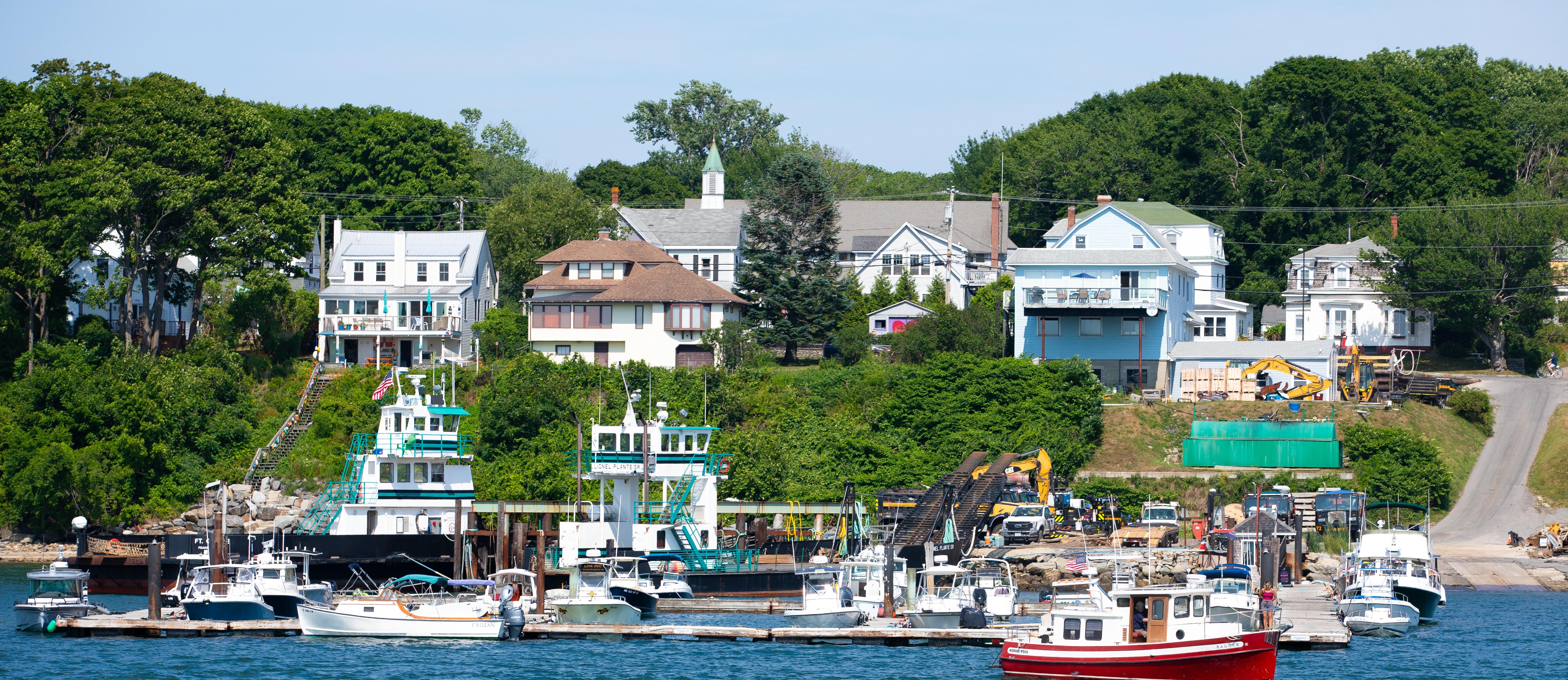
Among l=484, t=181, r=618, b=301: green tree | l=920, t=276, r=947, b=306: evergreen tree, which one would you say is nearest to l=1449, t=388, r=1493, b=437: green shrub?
l=920, t=276, r=947, b=306: evergreen tree

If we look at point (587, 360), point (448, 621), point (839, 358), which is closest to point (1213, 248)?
point (839, 358)

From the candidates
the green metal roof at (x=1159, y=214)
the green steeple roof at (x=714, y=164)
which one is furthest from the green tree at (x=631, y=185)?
the green metal roof at (x=1159, y=214)

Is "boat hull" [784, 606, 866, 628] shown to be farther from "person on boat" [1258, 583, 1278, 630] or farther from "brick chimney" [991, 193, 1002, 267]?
"brick chimney" [991, 193, 1002, 267]

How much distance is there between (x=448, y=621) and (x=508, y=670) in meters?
3.94

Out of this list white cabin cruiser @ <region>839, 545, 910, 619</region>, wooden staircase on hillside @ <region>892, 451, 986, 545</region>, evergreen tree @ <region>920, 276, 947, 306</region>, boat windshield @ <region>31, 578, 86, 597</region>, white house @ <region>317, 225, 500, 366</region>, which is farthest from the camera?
evergreen tree @ <region>920, 276, 947, 306</region>

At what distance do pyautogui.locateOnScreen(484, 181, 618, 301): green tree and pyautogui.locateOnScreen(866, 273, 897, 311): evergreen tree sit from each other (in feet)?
46.3

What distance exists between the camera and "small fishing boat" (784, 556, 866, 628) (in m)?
40.3

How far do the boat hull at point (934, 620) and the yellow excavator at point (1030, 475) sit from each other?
1498cm

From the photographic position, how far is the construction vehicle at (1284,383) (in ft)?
210

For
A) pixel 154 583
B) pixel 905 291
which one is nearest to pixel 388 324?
pixel 905 291

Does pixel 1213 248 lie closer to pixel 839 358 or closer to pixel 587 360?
pixel 839 358

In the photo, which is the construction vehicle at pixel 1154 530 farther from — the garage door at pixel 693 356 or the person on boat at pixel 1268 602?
the garage door at pixel 693 356

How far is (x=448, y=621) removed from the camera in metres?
39.3

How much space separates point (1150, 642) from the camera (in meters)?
32.0
